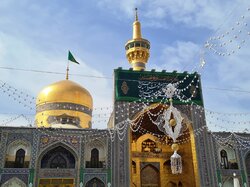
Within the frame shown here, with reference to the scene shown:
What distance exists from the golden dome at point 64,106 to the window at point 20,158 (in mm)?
4289

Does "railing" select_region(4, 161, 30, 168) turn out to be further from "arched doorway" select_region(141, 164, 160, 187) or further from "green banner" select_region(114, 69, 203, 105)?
"arched doorway" select_region(141, 164, 160, 187)

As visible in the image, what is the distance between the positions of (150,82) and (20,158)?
28.9 ft

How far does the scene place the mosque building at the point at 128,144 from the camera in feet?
52.7

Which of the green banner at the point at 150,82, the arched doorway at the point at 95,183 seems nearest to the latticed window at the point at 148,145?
the green banner at the point at 150,82

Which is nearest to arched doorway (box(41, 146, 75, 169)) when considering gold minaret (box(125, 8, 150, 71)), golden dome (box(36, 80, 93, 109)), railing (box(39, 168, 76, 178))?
railing (box(39, 168, 76, 178))

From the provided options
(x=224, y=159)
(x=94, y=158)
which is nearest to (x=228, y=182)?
(x=224, y=159)

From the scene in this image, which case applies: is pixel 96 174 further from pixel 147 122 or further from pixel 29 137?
pixel 147 122

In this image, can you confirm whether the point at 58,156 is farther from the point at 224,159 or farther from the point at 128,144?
the point at 224,159

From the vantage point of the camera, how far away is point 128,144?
17.0 m

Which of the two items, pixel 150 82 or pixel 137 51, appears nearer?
pixel 150 82

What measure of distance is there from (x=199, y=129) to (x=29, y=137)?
32.9ft

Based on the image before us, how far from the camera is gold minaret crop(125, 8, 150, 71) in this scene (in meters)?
23.6

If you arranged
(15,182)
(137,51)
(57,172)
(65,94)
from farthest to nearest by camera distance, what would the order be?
Result: (137,51)
(65,94)
(57,172)
(15,182)

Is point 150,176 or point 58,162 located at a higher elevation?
point 58,162
